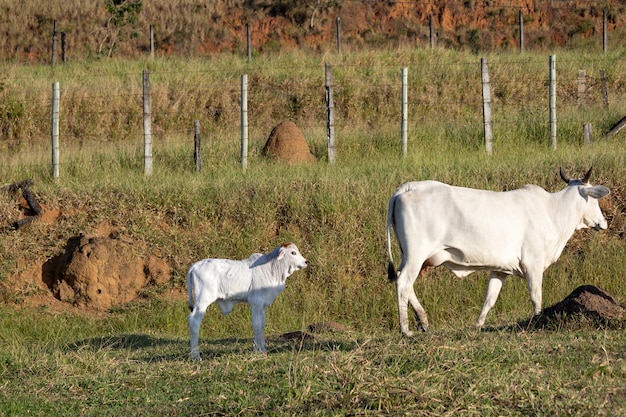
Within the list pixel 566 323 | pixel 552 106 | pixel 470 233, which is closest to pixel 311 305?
pixel 470 233

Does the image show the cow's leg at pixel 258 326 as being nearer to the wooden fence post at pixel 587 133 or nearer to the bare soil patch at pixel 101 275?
the bare soil patch at pixel 101 275

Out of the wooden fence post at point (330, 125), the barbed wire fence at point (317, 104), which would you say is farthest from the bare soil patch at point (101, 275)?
the barbed wire fence at point (317, 104)

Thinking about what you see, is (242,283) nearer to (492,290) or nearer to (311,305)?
(492,290)

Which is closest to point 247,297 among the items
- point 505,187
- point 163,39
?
point 505,187

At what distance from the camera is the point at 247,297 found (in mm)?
8508

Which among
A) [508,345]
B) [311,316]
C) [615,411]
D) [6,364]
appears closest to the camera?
[615,411]

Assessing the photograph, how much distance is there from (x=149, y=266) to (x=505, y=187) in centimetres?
491

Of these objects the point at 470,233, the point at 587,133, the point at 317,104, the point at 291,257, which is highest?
the point at 317,104

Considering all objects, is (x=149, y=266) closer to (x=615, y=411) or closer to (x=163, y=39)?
(x=615, y=411)

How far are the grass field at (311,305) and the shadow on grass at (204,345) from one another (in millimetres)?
32

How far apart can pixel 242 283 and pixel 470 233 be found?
2.20m

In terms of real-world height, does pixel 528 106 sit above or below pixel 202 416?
above

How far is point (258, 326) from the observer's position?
8.33 meters

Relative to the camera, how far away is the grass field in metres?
6.04
